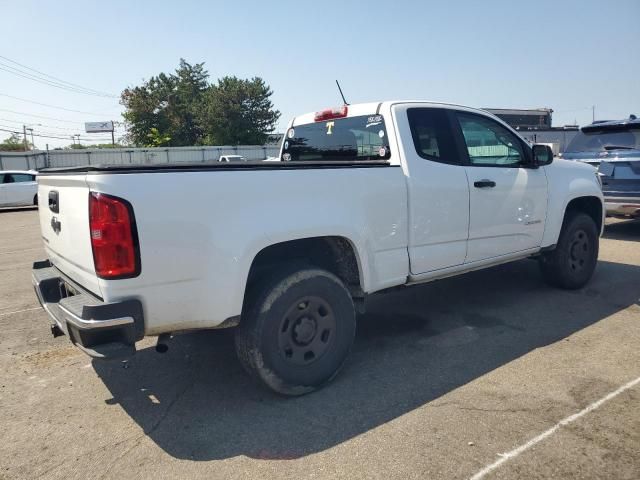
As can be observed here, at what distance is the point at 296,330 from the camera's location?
3.32m

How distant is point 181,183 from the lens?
275 cm

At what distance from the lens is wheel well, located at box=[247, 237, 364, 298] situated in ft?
11.1

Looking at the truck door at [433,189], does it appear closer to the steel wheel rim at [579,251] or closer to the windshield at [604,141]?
the steel wheel rim at [579,251]

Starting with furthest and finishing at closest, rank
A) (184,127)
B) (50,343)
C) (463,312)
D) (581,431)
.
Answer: (184,127) → (463,312) → (50,343) → (581,431)

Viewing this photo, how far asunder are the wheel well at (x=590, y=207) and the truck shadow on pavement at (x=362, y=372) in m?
0.80

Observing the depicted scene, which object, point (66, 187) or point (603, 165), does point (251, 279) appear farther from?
point (603, 165)

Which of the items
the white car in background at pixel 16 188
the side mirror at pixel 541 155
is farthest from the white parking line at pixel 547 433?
the white car in background at pixel 16 188

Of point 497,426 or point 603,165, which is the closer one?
point 497,426

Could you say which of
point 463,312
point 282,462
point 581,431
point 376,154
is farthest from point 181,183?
point 463,312

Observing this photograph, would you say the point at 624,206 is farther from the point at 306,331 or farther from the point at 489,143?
the point at 306,331

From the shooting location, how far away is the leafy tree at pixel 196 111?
58.8m

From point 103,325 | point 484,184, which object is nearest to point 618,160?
point 484,184

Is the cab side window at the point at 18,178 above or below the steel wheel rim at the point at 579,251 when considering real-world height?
above

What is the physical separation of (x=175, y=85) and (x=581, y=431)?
2745 inches
